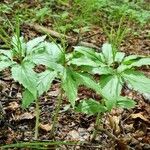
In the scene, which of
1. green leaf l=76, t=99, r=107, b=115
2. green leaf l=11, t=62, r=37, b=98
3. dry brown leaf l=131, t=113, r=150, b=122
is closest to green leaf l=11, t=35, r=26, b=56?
green leaf l=11, t=62, r=37, b=98

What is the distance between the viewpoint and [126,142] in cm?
228

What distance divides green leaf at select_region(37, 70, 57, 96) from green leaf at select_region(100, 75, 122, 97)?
0.26 meters

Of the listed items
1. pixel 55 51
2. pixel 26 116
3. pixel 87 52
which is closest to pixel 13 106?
pixel 26 116

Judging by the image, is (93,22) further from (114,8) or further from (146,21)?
(146,21)

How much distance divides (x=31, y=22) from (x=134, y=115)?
2553 mm

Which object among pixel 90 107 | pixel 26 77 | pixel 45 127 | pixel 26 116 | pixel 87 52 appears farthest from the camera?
pixel 26 116

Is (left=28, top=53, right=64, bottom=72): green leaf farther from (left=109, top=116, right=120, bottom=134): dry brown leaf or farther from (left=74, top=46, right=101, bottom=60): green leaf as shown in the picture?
(left=109, top=116, right=120, bottom=134): dry brown leaf

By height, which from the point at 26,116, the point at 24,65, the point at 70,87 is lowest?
the point at 26,116

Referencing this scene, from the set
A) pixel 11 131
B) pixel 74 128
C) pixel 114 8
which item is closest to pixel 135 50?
pixel 114 8

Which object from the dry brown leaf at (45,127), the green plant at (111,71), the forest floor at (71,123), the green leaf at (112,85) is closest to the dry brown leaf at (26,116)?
the forest floor at (71,123)

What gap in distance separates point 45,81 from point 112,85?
0.34 metres

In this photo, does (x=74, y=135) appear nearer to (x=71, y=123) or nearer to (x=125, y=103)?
(x=71, y=123)

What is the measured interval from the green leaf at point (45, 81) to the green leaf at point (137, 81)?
0.37 metres

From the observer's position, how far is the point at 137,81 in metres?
1.71
